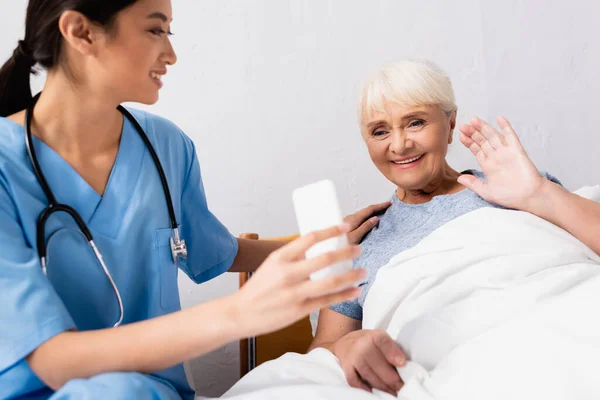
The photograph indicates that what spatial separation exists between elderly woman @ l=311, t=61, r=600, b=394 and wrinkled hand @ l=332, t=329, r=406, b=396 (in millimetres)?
208

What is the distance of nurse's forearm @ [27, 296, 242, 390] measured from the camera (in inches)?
34.1

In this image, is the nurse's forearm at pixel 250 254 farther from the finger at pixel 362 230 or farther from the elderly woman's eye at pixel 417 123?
the elderly woman's eye at pixel 417 123

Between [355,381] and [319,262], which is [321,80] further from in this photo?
[319,262]

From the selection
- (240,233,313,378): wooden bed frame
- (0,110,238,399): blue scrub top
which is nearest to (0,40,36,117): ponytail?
(0,110,238,399): blue scrub top

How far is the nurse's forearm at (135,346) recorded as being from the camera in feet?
2.84

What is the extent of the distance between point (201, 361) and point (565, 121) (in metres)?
1.31

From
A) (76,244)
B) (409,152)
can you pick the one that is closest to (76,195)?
(76,244)

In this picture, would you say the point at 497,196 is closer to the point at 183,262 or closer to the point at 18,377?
the point at 183,262

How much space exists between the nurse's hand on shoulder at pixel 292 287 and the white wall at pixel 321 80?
1104 millimetres

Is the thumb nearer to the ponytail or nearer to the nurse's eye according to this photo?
the nurse's eye

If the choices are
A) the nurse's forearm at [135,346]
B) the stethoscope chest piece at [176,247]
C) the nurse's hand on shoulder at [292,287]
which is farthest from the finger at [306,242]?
the stethoscope chest piece at [176,247]

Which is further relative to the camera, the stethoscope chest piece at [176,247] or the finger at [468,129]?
the finger at [468,129]

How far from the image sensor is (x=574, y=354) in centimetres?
96

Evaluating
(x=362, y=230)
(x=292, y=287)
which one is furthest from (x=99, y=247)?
(x=362, y=230)
